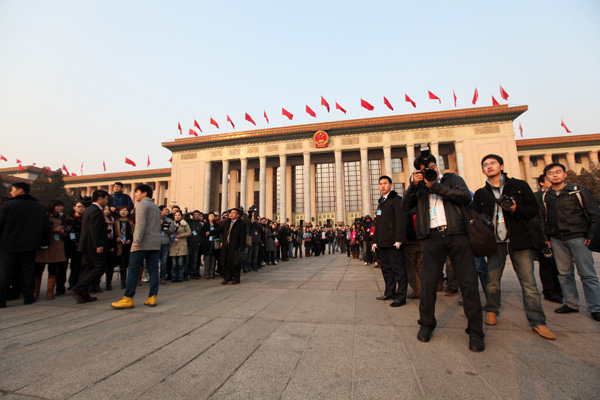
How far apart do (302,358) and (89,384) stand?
61.2 inches

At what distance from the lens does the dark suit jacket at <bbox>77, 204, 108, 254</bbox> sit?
15.5 ft

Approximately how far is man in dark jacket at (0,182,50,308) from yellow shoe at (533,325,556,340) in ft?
24.6

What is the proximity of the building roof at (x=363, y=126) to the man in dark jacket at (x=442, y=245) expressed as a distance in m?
34.0

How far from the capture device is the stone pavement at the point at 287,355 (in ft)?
5.84

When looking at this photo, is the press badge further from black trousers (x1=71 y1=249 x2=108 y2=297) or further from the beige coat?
the beige coat

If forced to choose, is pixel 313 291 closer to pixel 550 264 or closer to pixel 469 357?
pixel 469 357

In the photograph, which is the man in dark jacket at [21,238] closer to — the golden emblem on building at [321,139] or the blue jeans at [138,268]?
the blue jeans at [138,268]

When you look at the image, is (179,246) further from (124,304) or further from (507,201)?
(507,201)

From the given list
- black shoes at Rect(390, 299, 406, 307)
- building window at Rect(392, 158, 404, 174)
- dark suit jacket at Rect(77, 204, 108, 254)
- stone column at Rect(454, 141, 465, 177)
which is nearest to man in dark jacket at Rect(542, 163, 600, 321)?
black shoes at Rect(390, 299, 406, 307)

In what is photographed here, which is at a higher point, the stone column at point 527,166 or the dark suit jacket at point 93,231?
the stone column at point 527,166

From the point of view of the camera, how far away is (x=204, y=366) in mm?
2148

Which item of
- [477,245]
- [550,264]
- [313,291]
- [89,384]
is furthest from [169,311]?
[550,264]

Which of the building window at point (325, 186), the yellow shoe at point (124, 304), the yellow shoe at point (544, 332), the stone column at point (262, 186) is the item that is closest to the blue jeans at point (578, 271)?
the yellow shoe at point (544, 332)

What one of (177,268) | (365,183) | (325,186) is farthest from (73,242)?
(325,186)
